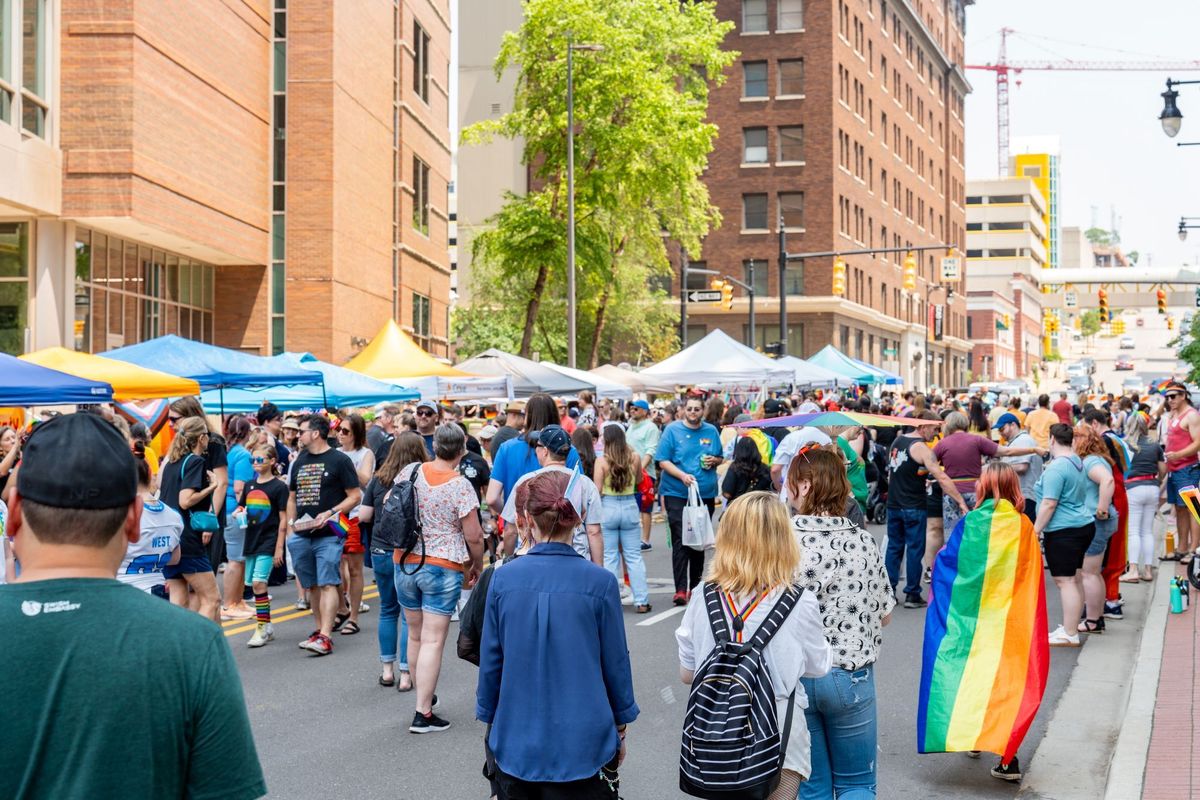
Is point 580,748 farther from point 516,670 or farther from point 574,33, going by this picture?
point 574,33

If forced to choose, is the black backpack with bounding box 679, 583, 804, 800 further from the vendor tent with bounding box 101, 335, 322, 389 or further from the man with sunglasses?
the vendor tent with bounding box 101, 335, 322, 389

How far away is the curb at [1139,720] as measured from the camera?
6820 mm

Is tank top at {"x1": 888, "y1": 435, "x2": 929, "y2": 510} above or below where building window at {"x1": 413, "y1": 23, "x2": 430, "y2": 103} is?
below

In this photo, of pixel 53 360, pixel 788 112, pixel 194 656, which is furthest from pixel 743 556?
pixel 788 112

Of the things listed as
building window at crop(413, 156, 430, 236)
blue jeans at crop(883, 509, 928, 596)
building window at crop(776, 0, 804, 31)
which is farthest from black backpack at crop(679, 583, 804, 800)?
building window at crop(776, 0, 804, 31)

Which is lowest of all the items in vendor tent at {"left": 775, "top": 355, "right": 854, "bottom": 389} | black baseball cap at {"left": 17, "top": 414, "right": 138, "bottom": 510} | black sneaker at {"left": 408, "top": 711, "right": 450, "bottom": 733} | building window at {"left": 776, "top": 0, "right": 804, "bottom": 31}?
black sneaker at {"left": 408, "top": 711, "right": 450, "bottom": 733}

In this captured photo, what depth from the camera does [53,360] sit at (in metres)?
13.9

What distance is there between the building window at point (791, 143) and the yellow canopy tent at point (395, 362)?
4344 centimetres

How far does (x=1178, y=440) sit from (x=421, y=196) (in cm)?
3710

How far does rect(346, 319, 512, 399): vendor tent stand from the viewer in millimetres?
21125

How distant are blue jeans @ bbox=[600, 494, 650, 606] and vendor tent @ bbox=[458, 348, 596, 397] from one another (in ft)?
32.0

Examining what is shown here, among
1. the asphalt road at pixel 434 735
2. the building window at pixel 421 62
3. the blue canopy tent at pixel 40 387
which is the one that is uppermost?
the building window at pixel 421 62

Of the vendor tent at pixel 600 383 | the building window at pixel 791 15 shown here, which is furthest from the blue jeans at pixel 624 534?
the building window at pixel 791 15

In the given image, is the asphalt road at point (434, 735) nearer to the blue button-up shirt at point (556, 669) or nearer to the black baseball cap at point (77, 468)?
the blue button-up shirt at point (556, 669)
